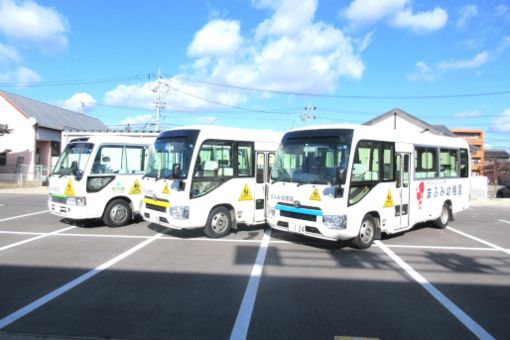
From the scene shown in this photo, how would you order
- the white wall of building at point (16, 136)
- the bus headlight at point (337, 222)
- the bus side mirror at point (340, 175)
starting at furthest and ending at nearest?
the white wall of building at point (16, 136) < the bus headlight at point (337, 222) < the bus side mirror at point (340, 175)

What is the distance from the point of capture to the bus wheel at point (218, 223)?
9.34m

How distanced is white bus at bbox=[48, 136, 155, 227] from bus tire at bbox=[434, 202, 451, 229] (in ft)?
27.9

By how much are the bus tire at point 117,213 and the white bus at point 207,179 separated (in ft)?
5.39

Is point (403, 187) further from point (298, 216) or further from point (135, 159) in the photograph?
point (135, 159)

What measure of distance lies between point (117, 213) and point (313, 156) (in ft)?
18.8

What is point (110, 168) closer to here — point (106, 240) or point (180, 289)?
point (106, 240)

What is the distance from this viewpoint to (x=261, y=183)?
10375mm

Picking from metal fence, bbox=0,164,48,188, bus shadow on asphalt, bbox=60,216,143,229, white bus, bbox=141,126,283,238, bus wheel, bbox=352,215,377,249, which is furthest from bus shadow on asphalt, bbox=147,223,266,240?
metal fence, bbox=0,164,48,188

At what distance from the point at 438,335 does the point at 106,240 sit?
7.13 metres

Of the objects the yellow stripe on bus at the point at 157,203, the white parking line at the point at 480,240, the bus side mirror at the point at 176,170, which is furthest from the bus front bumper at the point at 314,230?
the white parking line at the point at 480,240

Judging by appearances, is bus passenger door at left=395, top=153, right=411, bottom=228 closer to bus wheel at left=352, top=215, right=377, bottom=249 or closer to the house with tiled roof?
bus wheel at left=352, top=215, right=377, bottom=249

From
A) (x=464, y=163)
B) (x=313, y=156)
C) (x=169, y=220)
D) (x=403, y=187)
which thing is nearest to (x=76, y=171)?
(x=169, y=220)

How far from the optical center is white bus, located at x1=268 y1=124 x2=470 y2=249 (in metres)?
7.82

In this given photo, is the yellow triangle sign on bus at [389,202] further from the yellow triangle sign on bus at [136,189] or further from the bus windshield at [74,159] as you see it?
the bus windshield at [74,159]
